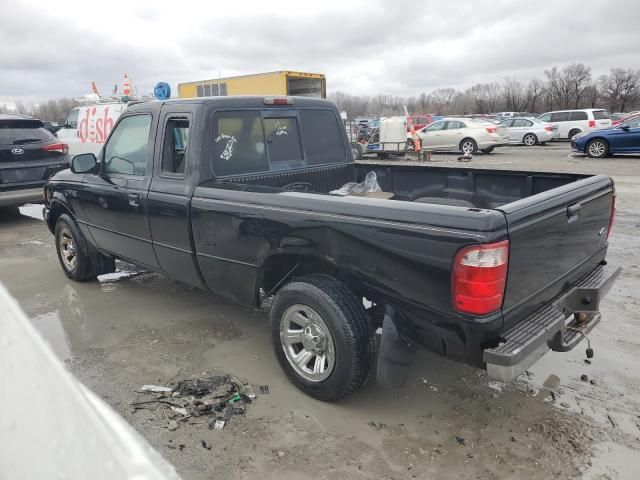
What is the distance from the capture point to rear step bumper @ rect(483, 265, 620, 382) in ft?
8.18

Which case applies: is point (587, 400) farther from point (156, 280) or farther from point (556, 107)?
point (556, 107)

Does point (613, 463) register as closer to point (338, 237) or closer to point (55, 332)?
point (338, 237)

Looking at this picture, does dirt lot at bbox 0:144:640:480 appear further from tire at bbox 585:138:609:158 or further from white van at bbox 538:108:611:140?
white van at bbox 538:108:611:140

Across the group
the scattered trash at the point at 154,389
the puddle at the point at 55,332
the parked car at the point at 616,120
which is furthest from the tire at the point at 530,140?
the scattered trash at the point at 154,389

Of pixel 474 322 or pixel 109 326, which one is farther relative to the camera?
pixel 109 326

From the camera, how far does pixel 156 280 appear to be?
5.79 m

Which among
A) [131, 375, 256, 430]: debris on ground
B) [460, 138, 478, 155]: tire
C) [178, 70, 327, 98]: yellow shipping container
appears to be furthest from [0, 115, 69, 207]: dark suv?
[460, 138, 478, 155]: tire

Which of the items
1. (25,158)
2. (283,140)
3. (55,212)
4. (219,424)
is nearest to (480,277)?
(219,424)

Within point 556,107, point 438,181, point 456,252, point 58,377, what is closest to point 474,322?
point 456,252

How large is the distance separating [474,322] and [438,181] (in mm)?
2303

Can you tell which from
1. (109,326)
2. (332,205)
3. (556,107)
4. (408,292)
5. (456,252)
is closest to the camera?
(456,252)

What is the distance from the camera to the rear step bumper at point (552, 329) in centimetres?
249

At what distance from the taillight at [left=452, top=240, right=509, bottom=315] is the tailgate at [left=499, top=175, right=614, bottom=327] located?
3.2 inches

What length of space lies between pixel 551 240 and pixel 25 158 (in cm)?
903
